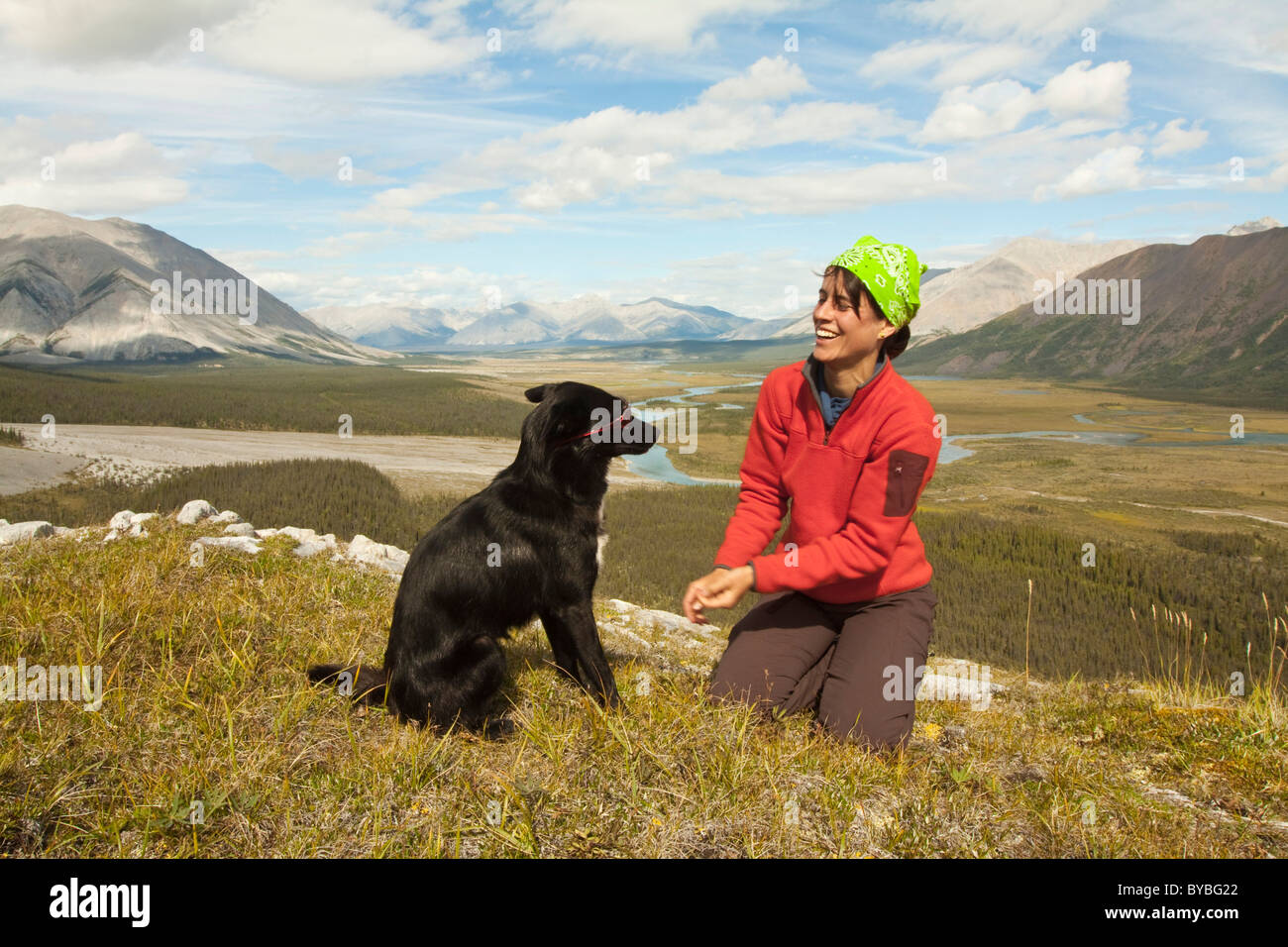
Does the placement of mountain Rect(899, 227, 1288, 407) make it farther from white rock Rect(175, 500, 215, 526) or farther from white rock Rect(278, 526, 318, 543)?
→ white rock Rect(175, 500, 215, 526)

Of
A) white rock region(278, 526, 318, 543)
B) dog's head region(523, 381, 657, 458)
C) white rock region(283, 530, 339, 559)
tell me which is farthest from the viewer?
white rock region(278, 526, 318, 543)

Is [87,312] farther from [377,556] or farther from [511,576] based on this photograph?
[511,576]

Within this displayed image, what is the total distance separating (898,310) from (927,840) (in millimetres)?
2580

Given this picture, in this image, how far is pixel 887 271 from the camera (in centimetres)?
396

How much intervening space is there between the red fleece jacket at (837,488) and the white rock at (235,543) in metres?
4.86

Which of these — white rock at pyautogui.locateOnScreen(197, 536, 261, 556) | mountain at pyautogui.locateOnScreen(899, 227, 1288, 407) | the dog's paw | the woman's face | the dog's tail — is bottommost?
the dog's paw

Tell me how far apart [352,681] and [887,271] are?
3.47 m

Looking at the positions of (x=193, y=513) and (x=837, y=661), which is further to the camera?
(x=193, y=513)

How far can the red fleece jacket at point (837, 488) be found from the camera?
13.0 ft

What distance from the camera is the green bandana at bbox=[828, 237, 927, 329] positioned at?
155 inches

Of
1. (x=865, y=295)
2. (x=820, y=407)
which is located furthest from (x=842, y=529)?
(x=865, y=295)

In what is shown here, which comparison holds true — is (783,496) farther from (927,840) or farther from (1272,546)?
(1272,546)

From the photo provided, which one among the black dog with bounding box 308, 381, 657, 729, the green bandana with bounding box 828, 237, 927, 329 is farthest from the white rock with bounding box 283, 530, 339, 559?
the green bandana with bounding box 828, 237, 927, 329
